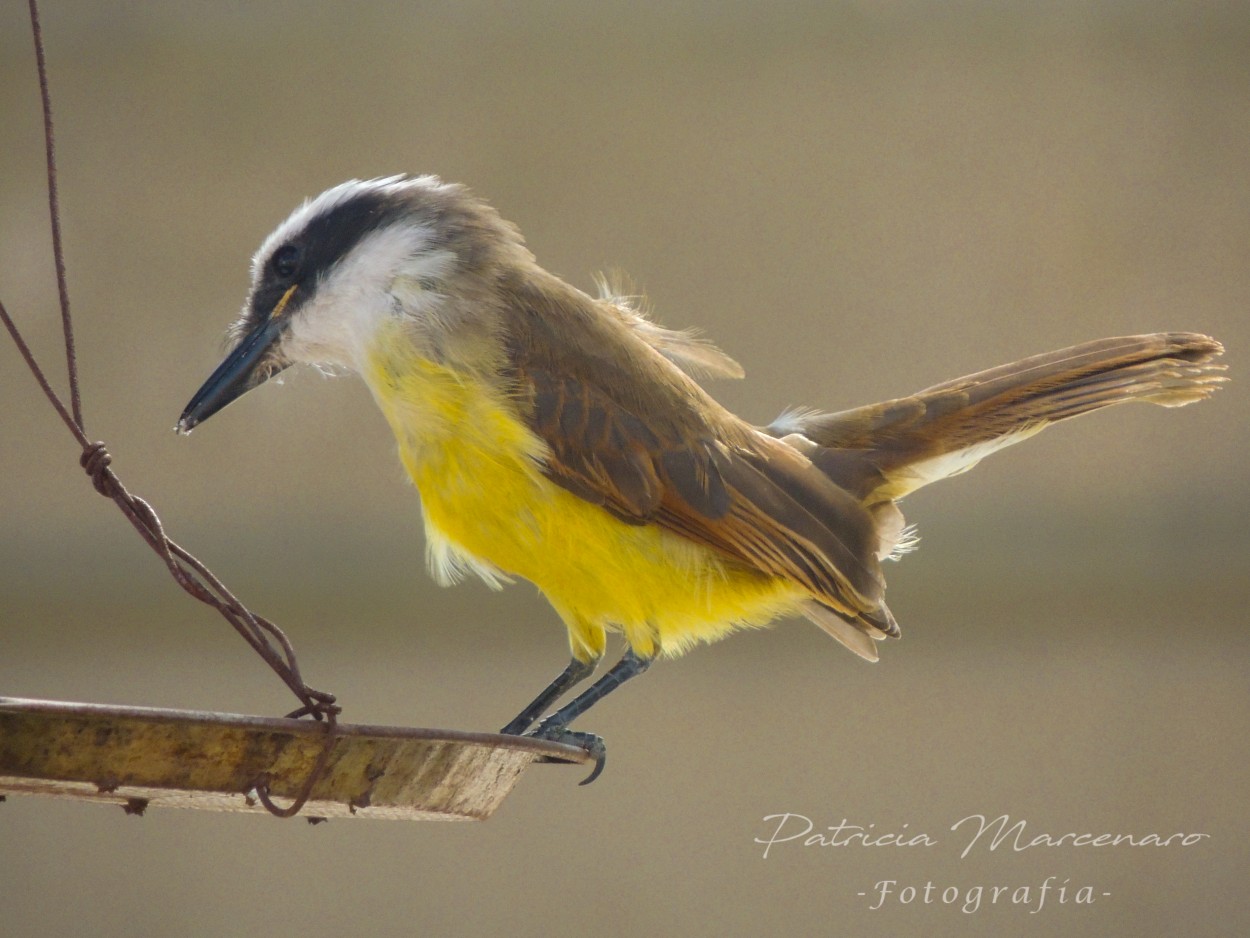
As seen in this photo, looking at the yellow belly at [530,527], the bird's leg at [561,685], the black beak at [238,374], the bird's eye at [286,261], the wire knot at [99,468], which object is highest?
the bird's eye at [286,261]

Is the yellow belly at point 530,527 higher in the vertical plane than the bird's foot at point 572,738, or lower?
higher

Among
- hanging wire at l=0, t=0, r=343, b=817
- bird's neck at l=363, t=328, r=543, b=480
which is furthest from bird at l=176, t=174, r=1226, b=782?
hanging wire at l=0, t=0, r=343, b=817

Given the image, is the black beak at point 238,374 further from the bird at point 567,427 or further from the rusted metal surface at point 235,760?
the rusted metal surface at point 235,760

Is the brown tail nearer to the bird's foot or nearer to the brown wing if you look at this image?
the brown wing

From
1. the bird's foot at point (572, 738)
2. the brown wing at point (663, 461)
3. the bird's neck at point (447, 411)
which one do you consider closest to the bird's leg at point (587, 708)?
the bird's foot at point (572, 738)

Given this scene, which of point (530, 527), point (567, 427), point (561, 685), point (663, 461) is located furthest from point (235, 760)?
point (561, 685)

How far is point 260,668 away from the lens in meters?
5.35

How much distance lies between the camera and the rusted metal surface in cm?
149

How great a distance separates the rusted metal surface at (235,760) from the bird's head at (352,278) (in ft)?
3.11

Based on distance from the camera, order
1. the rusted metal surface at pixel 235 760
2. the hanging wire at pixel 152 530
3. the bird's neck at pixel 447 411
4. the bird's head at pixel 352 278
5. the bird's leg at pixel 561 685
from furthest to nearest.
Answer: the bird's leg at pixel 561 685 < the bird's head at pixel 352 278 < the bird's neck at pixel 447 411 < the hanging wire at pixel 152 530 < the rusted metal surface at pixel 235 760

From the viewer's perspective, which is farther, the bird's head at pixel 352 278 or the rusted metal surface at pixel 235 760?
the bird's head at pixel 352 278

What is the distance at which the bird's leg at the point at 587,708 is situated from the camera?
2.66 meters

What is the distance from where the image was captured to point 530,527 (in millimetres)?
2535

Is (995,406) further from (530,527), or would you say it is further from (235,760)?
(235,760)
